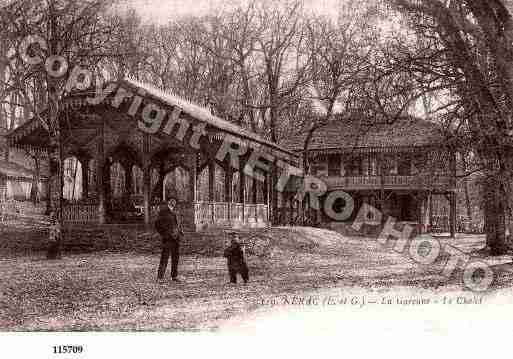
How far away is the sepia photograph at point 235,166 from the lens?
10.1 meters

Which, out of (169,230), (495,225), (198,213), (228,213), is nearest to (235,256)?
(169,230)

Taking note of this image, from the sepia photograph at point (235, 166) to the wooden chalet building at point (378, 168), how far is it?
0.25 meters

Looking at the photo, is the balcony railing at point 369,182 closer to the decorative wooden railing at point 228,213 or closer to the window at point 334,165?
the window at point 334,165

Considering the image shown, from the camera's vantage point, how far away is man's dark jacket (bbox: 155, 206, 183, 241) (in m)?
12.6

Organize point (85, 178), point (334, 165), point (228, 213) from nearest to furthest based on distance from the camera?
point (228, 213), point (85, 178), point (334, 165)

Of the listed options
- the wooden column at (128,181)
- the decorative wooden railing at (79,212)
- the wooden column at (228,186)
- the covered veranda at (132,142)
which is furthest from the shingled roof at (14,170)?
the wooden column at (228,186)

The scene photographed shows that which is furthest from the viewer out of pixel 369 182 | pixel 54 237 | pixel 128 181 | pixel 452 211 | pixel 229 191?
pixel 369 182

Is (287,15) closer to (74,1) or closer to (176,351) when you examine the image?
(74,1)

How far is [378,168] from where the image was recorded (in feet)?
129

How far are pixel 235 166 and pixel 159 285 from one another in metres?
13.7

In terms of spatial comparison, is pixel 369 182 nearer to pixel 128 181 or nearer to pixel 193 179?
pixel 128 181

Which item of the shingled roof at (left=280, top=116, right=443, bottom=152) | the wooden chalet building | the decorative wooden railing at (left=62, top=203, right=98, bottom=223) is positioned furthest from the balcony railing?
the decorative wooden railing at (left=62, top=203, right=98, bottom=223)

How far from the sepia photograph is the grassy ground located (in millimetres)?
59

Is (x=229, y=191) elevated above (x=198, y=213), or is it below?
above
